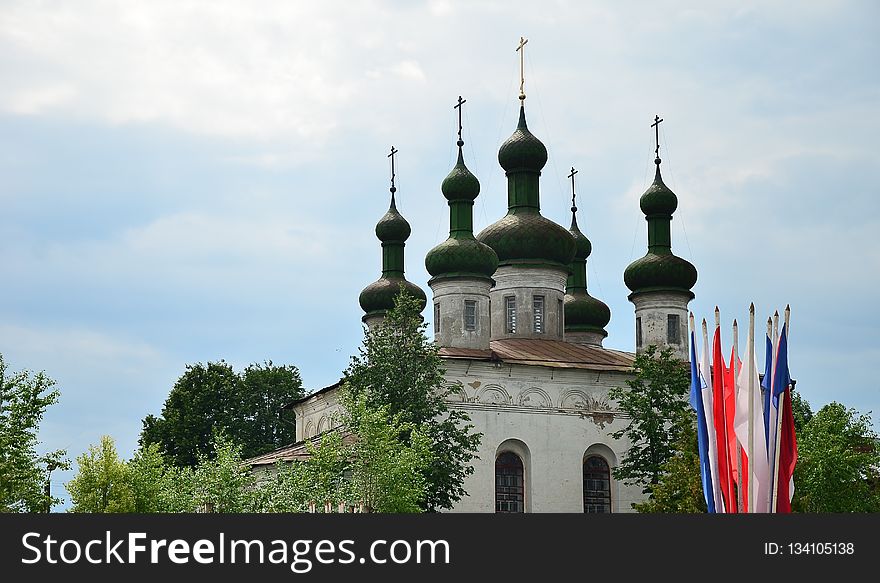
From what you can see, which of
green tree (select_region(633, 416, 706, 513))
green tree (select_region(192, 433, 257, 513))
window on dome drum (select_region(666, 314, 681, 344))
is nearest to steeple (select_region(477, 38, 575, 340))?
window on dome drum (select_region(666, 314, 681, 344))

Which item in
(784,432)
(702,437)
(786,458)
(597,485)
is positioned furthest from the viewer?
(597,485)

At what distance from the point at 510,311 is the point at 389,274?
523 cm

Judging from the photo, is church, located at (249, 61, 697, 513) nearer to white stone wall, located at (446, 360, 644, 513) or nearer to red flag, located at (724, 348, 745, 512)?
white stone wall, located at (446, 360, 644, 513)

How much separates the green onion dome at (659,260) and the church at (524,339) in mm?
45

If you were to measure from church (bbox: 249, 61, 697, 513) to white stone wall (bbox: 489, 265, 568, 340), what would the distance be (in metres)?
0.03

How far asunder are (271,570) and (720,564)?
5094mm

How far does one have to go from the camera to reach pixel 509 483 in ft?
160

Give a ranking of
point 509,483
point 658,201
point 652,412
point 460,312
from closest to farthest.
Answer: point 652,412
point 509,483
point 460,312
point 658,201

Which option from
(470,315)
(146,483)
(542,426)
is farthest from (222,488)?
(470,315)

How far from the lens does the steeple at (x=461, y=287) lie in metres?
50.6

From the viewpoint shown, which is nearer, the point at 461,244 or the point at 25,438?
the point at 25,438

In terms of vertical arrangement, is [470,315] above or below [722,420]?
above

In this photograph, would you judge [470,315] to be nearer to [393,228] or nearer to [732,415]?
[393,228]

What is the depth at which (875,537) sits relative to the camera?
19203mm
